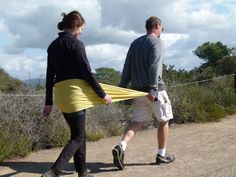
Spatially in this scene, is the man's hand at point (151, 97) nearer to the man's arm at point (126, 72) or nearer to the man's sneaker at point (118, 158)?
the man's arm at point (126, 72)

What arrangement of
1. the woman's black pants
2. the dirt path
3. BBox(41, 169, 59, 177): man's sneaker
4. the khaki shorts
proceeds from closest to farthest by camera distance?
BBox(41, 169, 59, 177): man's sneaker, the woman's black pants, the dirt path, the khaki shorts

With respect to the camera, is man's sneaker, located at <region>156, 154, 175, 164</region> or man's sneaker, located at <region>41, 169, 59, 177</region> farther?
man's sneaker, located at <region>156, 154, 175, 164</region>

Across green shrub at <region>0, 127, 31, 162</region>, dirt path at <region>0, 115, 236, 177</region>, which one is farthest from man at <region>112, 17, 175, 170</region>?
green shrub at <region>0, 127, 31, 162</region>

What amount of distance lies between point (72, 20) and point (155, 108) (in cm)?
193

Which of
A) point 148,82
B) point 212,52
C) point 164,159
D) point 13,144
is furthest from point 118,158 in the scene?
point 212,52

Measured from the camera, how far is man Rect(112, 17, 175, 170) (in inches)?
292

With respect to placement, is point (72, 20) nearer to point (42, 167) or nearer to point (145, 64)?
point (145, 64)

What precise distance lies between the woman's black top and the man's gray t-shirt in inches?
40.9

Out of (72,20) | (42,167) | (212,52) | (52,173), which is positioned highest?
(212,52)

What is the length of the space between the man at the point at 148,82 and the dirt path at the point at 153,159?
272 mm

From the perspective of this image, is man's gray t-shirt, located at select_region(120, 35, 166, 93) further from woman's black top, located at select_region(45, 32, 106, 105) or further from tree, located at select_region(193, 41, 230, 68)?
tree, located at select_region(193, 41, 230, 68)

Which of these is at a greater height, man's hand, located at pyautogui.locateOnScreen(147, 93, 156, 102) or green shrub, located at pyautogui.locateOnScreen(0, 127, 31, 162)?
man's hand, located at pyautogui.locateOnScreen(147, 93, 156, 102)

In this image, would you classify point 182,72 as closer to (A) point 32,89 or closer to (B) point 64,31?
(A) point 32,89

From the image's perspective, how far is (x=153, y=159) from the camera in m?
8.05
